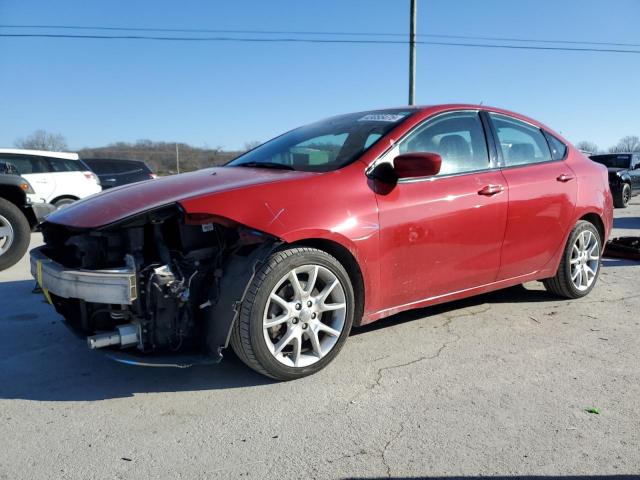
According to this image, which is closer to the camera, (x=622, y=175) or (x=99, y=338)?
(x=99, y=338)

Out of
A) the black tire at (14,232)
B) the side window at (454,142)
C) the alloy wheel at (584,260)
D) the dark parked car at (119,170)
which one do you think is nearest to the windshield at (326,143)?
the side window at (454,142)

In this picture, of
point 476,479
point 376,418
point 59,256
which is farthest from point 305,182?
point 476,479

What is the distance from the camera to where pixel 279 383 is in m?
2.93

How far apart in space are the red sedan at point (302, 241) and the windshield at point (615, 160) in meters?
13.4

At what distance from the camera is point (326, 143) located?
3.70 meters

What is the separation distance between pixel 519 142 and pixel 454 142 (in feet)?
2.53

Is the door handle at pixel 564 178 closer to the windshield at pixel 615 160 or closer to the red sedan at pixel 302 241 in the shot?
the red sedan at pixel 302 241

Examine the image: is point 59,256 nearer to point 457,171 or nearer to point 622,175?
point 457,171

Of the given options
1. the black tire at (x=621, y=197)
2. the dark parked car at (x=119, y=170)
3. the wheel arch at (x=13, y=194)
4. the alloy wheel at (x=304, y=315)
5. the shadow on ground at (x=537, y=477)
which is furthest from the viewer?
the dark parked car at (x=119, y=170)

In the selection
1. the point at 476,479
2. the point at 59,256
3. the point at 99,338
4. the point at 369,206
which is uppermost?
the point at 369,206

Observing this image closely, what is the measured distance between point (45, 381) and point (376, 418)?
188 centimetres

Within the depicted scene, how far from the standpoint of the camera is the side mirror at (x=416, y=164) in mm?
3102

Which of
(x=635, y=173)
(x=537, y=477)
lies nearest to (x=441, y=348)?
(x=537, y=477)

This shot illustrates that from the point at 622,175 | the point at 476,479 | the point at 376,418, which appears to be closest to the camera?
the point at 476,479
